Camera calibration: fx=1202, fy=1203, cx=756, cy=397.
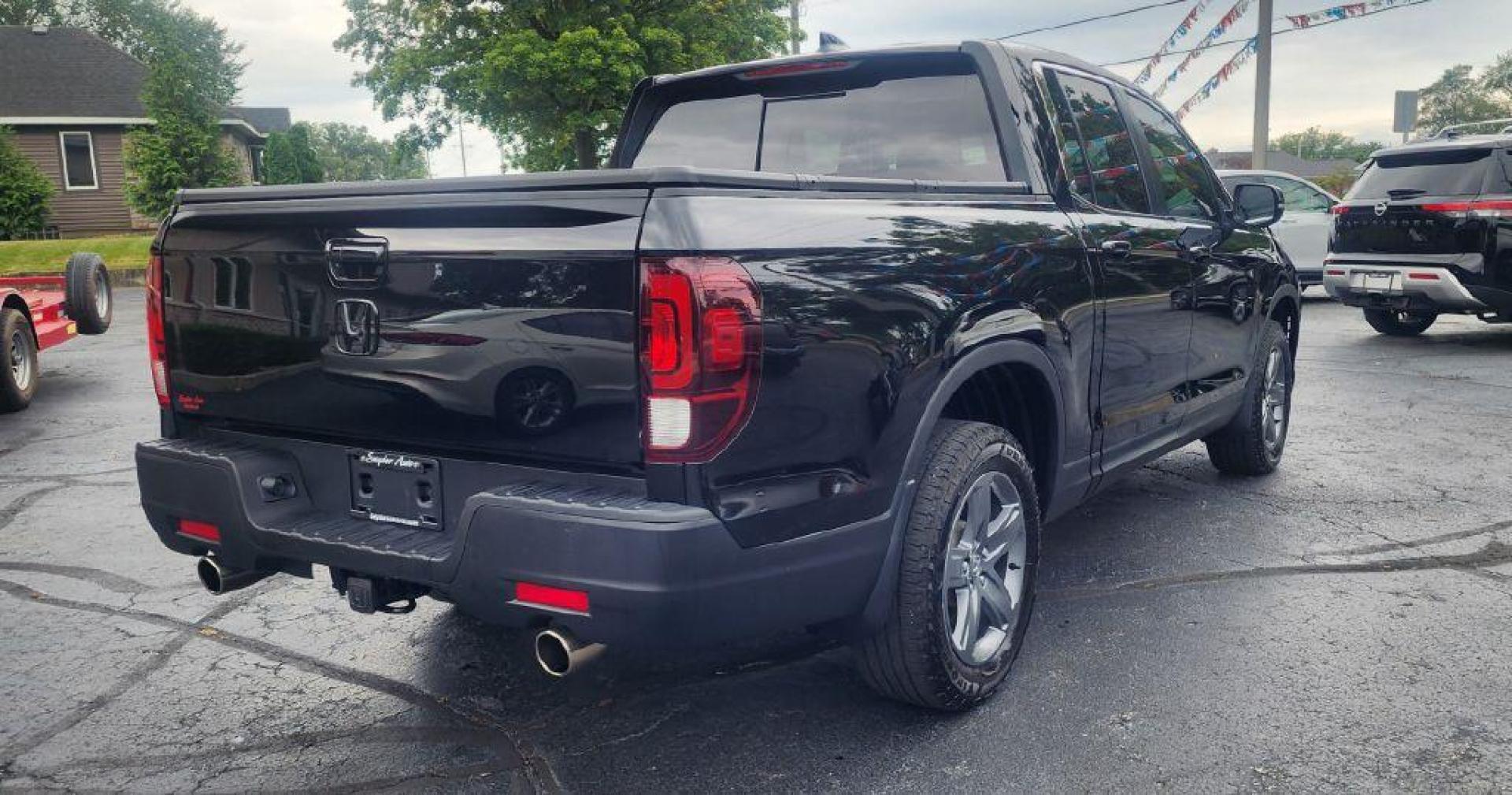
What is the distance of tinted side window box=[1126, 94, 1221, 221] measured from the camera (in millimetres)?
4871

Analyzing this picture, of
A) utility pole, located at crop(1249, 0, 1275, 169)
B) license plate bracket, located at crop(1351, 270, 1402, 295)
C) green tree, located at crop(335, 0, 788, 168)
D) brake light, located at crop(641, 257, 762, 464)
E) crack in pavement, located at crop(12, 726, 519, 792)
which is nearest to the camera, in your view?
brake light, located at crop(641, 257, 762, 464)

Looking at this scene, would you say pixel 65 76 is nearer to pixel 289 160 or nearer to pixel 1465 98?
pixel 289 160

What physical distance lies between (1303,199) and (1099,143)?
1303 cm

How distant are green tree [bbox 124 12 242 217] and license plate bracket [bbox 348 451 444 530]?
2890 centimetres

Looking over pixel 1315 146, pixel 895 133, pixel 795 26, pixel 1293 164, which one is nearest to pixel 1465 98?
pixel 1293 164

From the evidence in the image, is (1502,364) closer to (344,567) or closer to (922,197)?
(922,197)

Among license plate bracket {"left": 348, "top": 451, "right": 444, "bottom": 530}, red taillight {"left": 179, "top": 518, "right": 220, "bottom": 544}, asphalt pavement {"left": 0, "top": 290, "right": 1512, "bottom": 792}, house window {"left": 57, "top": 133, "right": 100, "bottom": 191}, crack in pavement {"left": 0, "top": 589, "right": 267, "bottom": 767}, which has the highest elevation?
house window {"left": 57, "top": 133, "right": 100, "bottom": 191}

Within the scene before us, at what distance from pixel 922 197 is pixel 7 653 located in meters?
3.32

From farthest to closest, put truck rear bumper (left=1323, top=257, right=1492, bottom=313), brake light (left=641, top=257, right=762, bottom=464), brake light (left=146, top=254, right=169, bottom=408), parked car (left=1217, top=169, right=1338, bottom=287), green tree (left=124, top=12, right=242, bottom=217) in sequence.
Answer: green tree (left=124, top=12, right=242, bottom=217)
parked car (left=1217, top=169, right=1338, bottom=287)
truck rear bumper (left=1323, top=257, right=1492, bottom=313)
brake light (left=146, top=254, right=169, bottom=408)
brake light (left=641, top=257, right=762, bottom=464)

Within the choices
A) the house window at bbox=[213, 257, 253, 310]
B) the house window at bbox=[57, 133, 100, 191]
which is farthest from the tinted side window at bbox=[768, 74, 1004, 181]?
the house window at bbox=[57, 133, 100, 191]

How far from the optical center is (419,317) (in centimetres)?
288

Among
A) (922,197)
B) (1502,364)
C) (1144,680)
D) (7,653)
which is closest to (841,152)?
(922,197)

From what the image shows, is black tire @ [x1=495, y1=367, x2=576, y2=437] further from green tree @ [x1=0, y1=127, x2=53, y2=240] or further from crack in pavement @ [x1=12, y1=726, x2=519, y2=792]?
green tree @ [x1=0, y1=127, x2=53, y2=240]

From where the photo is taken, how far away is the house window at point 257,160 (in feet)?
150
